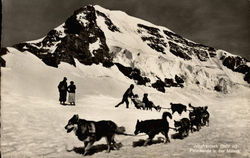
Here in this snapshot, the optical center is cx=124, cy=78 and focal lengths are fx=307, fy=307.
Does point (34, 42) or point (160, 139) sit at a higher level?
point (34, 42)

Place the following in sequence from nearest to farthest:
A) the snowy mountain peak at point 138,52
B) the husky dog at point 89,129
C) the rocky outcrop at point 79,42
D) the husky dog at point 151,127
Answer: the husky dog at point 89,129, the husky dog at point 151,127, the rocky outcrop at point 79,42, the snowy mountain peak at point 138,52

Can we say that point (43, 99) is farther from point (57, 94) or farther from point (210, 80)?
point (210, 80)

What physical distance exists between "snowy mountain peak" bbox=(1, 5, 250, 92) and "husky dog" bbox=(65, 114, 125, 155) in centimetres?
3489

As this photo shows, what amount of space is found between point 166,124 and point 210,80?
60.8m

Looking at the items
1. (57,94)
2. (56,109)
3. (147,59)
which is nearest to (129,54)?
(147,59)

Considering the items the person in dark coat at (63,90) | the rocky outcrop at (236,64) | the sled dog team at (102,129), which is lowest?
the sled dog team at (102,129)

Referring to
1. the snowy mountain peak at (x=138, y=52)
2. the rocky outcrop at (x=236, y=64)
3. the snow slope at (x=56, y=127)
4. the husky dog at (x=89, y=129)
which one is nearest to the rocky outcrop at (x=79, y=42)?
the snowy mountain peak at (x=138, y=52)

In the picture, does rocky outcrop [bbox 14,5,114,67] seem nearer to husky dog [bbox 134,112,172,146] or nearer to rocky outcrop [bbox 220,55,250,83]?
rocky outcrop [bbox 220,55,250,83]

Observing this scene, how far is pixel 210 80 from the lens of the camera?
69250 mm

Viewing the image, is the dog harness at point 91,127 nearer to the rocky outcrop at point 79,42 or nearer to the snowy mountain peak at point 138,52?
the snowy mountain peak at point 138,52

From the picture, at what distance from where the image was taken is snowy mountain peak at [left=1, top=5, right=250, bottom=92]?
5653 centimetres

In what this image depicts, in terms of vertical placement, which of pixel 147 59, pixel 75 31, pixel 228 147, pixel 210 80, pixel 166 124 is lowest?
pixel 228 147

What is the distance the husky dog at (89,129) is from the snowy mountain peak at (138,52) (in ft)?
114

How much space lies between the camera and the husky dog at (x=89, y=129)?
377 inches
